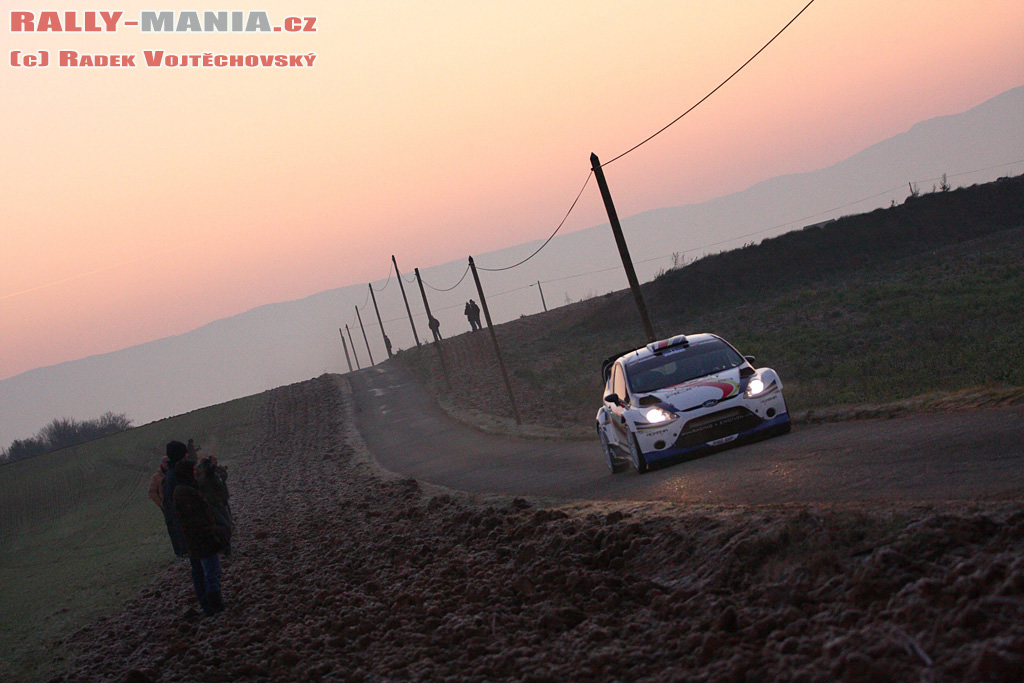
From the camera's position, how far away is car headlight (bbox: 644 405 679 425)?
12750 mm

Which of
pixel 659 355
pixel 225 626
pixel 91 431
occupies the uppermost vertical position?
pixel 91 431

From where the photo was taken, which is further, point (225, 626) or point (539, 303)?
point (539, 303)

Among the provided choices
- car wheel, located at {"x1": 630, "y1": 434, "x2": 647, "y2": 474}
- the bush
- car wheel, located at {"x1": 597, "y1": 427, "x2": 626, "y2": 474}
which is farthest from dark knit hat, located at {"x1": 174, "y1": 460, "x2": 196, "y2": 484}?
the bush

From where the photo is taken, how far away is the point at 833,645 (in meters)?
4.66

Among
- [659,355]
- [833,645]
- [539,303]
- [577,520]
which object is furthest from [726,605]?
[539,303]

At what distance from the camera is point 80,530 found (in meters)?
28.0

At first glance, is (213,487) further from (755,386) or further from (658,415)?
(755,386)

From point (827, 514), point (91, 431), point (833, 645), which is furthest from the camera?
point (91, 431)

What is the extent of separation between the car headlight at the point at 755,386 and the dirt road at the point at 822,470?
0.74m

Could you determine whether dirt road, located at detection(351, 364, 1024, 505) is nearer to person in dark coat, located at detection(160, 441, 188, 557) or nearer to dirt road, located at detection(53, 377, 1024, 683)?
dirt road, located at detection(53, 377, 1024, 683)

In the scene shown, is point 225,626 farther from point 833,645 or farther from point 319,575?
point 833,645

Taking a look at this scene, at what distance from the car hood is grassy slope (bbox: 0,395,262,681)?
8.68 meters

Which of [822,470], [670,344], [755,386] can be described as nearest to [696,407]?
[755,386]

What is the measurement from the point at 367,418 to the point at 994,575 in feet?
121
